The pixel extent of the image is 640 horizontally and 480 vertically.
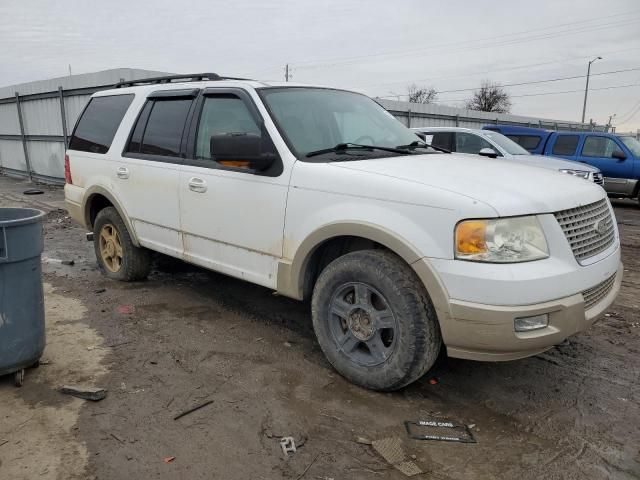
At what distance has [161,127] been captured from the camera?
15.5ft

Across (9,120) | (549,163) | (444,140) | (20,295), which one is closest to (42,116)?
(9,120)

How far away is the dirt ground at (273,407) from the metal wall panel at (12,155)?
14415 mm

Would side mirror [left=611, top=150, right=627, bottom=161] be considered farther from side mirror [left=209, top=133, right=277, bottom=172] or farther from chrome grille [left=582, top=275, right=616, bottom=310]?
side mirror [left=209, top=133, right=277, bottom=172]

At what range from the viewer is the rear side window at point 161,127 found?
451 cm

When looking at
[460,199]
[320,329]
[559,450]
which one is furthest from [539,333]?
[320,329]

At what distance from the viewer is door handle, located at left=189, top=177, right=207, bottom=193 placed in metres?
4.11

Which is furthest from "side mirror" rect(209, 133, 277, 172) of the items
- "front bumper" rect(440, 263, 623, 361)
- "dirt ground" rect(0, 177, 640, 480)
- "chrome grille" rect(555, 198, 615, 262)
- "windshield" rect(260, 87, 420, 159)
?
"chrome grille" rect(555, 198, 615, 262)

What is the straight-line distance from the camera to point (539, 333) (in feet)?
9.03

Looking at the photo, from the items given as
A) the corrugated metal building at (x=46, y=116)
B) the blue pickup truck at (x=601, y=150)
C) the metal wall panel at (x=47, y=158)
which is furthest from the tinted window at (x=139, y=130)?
the blue pickup truck at (x=601, y=150)

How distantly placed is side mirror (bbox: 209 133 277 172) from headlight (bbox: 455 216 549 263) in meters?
1.49

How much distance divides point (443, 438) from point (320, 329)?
3.48 ft

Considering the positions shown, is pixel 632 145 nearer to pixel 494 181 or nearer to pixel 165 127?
pixel 494 181

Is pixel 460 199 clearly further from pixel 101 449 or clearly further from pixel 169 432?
pixel 101 449

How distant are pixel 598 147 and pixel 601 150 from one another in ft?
0.36
